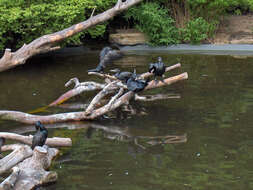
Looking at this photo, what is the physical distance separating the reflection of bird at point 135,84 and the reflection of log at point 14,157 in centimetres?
265

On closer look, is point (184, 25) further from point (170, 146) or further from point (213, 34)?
point (170, 146)

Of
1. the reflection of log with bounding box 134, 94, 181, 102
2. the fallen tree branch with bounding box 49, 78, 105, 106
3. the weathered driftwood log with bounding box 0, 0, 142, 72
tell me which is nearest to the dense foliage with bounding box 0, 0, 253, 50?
the fallen tree branch with bounding box 49, 78, 105, 106

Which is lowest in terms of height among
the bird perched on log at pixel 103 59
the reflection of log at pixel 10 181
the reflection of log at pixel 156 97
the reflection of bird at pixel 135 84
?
the reflection of log at pixel 156 97

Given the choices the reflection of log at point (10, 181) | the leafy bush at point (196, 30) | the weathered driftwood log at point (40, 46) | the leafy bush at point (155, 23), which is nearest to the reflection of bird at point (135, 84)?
the weathered driftwood log at point (40, 46)

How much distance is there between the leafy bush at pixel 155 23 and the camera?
1778 cm

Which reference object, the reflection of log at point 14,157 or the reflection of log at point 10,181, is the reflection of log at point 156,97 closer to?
the reflection of log at point 14,157

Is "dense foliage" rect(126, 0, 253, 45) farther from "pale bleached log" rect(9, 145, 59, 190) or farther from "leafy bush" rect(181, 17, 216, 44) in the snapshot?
"pale bleached log" rect(9, 145, 59, 190)

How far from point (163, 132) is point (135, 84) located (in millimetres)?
1054

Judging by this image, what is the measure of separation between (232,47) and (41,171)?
38.6ft

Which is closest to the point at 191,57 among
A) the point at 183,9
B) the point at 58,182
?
the point at 183,9

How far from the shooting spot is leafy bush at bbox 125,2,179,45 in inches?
700

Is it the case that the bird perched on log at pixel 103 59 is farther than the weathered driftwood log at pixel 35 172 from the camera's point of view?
Yes

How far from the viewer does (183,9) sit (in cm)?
1880

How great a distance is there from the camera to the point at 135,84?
31.2ft
